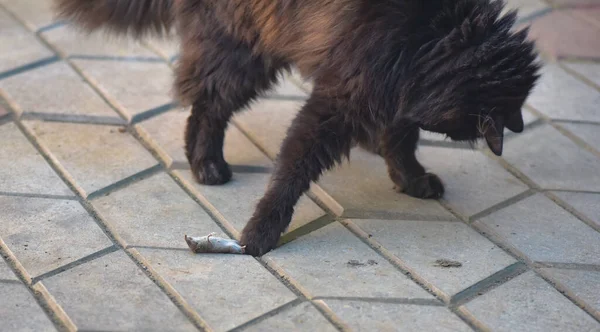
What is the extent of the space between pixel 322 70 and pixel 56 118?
1.19 metres

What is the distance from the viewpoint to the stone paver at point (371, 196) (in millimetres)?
3057

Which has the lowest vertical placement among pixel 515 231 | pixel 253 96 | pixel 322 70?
pixel 515 231

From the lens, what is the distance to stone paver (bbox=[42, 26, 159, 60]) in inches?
153

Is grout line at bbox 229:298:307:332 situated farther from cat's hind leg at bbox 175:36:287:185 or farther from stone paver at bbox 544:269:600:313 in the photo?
stone paver at bbox 544:269:600:313

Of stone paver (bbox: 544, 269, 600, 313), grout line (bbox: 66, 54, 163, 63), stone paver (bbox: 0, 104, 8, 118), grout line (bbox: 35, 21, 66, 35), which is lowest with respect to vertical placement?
stone paver (bbox: 544, 269, 600, 313)

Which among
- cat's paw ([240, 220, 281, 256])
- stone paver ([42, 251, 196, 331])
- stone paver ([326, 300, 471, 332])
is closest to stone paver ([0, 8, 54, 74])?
stone paver ([42, 251, 196, 331])

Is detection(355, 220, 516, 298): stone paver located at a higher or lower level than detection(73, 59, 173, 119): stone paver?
lower

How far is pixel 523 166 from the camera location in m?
3.38

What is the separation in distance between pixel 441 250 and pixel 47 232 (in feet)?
3.96

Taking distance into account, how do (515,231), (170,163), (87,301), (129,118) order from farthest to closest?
(129,118) → (170,163) → (515,231) → (87,301)

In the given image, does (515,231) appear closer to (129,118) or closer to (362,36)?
(362,36)

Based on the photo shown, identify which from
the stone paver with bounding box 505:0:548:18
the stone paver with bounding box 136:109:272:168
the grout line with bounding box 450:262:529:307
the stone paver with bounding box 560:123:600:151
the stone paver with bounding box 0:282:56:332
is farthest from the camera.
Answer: the stone paver with bounding box 505:0:548:18

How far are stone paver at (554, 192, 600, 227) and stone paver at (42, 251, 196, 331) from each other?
146 centimetres

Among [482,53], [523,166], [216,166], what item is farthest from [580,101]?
[216,166]
